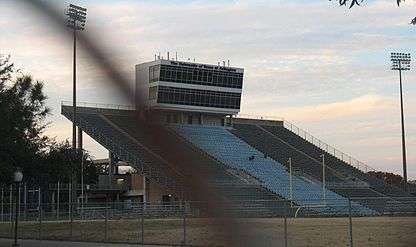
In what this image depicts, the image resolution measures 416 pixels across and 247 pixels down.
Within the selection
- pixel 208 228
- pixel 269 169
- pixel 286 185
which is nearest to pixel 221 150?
pixel 208 228

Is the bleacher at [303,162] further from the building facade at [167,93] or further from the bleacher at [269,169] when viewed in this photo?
the building facade at [167,93]

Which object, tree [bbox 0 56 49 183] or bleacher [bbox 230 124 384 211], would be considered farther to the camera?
bleacher [bbox 230 124 384 211]

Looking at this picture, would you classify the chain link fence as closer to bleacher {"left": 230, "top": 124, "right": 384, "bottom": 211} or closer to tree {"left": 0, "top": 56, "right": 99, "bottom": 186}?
tree {"left": 0, "top": 56, "right": 99, "bottom": 186}

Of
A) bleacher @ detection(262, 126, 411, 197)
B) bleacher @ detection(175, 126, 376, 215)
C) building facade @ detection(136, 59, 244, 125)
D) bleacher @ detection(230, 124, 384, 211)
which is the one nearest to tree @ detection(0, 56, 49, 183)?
building facade @ detection(136, 59, 244, 125)

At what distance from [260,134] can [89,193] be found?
88.6 ft

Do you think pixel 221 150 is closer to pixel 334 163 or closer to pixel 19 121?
pixel 19 121

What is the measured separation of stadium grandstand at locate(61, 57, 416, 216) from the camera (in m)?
1.76

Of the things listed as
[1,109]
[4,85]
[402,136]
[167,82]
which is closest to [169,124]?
[167,82]

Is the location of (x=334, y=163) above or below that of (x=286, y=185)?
above

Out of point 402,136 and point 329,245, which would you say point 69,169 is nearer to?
point 329,245

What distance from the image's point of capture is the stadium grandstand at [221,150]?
176 centimetres

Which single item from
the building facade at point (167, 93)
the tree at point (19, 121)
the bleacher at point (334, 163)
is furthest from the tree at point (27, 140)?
the bleacher at point (334, 163)

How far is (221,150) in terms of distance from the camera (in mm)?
7656

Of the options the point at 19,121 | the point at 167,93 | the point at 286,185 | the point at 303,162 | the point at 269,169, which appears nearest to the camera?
the point at 167,93
